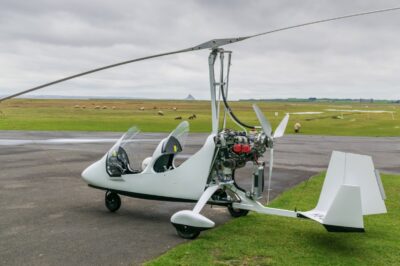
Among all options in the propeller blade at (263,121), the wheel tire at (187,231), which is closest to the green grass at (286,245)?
the wheel tire at (187,231)

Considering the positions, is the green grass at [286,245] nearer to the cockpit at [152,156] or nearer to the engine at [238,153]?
the engine at [238,153]

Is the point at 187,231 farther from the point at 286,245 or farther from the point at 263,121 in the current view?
the point at 263,121

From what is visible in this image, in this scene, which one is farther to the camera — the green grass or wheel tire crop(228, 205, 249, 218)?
wheel tire crop(228, 205, 249, 218)

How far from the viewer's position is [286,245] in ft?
25.2

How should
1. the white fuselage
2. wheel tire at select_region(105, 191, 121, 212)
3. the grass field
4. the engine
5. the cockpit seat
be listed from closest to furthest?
the engine → the white fuselage → the cockpit seat → wheel tire at select_region(105, 191, 121, 212) → the grass field

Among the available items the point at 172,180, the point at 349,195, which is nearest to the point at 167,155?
the point at 172,180

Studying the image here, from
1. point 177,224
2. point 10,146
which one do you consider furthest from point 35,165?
point 177,224

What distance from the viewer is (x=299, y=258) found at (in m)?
7.02

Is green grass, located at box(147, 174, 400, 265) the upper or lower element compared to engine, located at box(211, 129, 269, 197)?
lower

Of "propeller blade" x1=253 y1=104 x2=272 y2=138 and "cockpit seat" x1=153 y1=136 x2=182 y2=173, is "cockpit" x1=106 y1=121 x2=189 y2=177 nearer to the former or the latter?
"cockpit seat" x1=153 y1=136 x2=182 y2=173

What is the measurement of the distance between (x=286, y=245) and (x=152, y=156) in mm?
3781

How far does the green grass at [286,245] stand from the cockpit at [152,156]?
193 cm

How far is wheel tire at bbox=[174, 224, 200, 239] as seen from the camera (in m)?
8.02

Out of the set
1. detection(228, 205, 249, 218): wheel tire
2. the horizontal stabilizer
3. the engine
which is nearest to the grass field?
detection(228, 205, 249, 218): wheel tire
